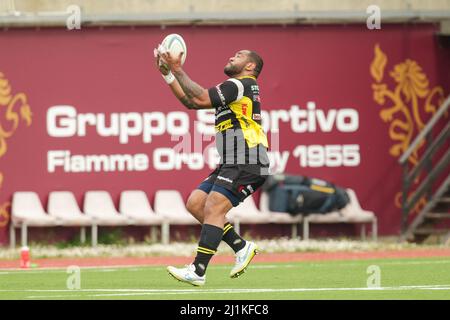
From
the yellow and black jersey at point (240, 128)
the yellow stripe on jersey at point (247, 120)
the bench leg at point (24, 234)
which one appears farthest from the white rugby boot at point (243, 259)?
the bench leg at point (24, 234)

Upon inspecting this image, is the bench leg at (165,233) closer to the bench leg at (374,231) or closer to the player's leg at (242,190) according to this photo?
the bench leg at (374,231)

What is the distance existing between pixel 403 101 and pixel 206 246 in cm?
1266

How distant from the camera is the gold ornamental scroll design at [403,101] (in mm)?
26094

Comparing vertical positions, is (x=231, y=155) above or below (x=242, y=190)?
above

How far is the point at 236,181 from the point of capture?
14.5 m

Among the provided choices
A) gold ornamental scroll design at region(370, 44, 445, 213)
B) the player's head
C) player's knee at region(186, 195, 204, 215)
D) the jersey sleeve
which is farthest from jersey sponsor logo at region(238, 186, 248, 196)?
gold ornamental scroll design at region(370, 44, 445, 213)

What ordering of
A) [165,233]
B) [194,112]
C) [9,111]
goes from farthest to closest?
[194,112], [9,111], [165,233]

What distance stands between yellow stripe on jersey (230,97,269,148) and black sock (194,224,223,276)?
1014 millimetres

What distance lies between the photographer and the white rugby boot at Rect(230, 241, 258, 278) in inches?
577

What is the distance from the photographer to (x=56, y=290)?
1437cm

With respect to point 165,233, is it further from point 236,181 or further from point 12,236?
point 236,181

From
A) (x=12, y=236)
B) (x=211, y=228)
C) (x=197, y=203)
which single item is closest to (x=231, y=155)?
(x=197, y=203)
